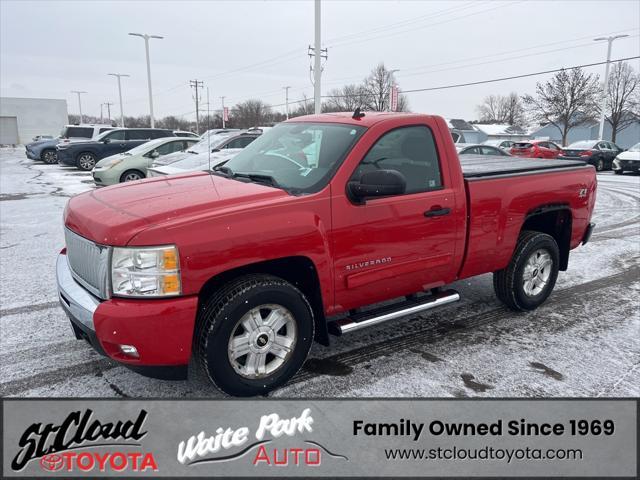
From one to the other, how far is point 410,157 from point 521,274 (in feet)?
5.75

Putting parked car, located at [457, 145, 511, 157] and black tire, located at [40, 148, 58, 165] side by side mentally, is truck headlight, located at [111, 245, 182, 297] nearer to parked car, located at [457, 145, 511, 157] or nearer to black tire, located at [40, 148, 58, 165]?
parked car, located at [457, 145, 511, 157]

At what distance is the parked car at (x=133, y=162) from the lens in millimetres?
13203

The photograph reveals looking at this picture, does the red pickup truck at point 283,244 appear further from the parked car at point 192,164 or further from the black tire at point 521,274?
the parked car at point 192,164

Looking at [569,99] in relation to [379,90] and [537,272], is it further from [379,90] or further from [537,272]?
[537,272]

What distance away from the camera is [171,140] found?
569 inches

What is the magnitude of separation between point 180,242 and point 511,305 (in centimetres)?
344

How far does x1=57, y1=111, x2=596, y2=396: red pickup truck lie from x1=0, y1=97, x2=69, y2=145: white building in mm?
69991

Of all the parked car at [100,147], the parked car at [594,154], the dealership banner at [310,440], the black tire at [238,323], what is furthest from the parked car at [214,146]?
the parked car at [594,154]

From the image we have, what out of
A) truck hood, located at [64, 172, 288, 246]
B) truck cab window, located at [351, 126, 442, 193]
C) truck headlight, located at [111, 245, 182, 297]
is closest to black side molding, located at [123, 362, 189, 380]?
truck headlight, located at [111, 245, 182, 297]

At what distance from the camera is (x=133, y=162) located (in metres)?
13.6

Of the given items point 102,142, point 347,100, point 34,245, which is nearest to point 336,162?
point 34,245

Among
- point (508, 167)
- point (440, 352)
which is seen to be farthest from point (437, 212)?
point (508, 167)

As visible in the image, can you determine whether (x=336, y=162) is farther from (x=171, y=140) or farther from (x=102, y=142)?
(x=102, y=142)

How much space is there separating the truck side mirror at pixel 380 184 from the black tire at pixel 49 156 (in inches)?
1002
